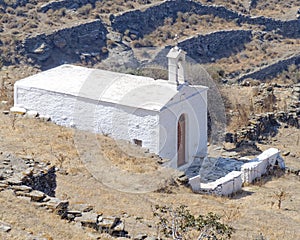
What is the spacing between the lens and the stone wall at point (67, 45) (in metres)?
33.6

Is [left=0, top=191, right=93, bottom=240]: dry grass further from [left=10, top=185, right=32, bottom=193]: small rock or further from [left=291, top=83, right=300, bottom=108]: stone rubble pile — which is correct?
[left=291, top=83, right=300, bottom=108]: stone rubble pile

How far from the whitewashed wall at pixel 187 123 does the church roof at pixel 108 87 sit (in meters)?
0.35

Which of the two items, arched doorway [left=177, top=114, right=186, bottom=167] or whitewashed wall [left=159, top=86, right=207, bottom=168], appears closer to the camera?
whitewashed wall [left=159, top=86, right=207, bottom=168]

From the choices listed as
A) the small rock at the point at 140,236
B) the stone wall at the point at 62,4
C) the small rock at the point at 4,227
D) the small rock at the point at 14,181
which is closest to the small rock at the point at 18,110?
the small rock at the point at 14,181

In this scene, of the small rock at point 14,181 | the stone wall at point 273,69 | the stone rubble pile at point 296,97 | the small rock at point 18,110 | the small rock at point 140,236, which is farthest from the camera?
the stone wall at point 273,69

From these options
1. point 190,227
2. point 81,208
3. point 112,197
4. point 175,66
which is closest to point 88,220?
point 81,208

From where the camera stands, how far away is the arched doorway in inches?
716

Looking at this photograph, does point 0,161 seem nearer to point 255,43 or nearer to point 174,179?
point 174,179

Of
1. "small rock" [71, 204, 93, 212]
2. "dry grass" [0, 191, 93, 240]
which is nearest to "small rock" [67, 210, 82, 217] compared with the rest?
"small rock" [71, 204, 93, 212]

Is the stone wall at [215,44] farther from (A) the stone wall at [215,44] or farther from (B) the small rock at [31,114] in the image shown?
(B) the small rock at [31,114]

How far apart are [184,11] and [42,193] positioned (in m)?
32.4

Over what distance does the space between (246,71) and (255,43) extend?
12.7ft

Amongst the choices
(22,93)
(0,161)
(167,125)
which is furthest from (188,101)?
(0,161)

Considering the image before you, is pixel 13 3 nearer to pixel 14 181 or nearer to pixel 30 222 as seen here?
pixel 14 181
